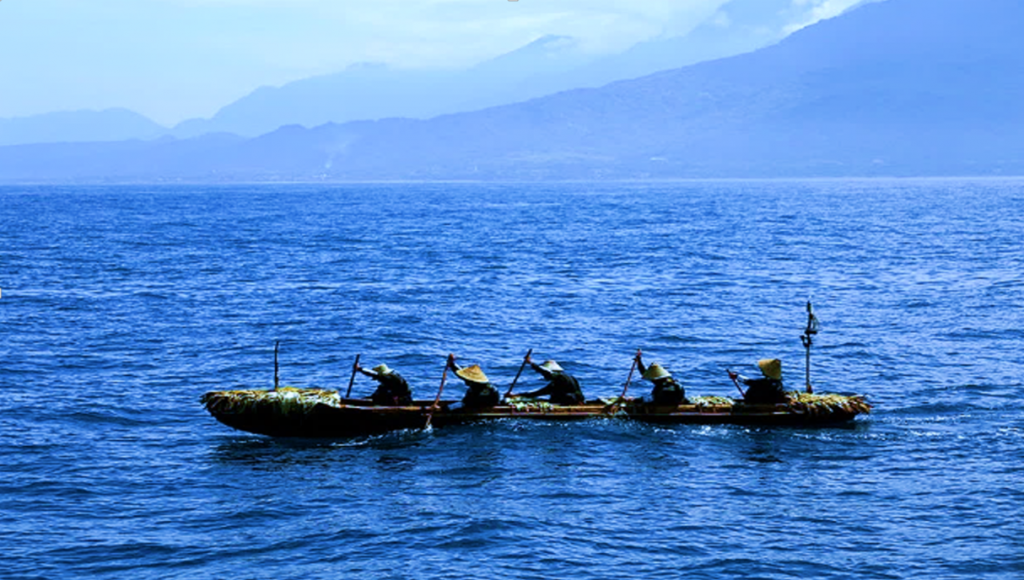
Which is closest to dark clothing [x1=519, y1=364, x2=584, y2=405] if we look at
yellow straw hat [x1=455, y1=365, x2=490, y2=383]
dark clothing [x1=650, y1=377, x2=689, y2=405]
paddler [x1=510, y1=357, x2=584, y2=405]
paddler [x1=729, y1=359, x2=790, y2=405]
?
paddler [x1=510, y1=357, x2=584, y2=405]

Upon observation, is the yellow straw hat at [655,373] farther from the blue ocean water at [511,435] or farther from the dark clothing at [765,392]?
the dark clothing at [765,392]

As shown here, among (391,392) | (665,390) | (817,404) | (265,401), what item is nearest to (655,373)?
(665,390)

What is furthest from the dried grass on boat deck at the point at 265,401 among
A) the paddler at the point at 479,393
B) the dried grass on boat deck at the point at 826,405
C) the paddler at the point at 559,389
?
the dried grass on boat deck at the point at 826,405

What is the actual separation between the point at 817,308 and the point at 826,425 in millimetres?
25873

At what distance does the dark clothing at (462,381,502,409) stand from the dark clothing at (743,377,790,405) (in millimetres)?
6925

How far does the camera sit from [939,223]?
128 meters

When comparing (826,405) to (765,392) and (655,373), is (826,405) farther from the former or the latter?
(655,373)

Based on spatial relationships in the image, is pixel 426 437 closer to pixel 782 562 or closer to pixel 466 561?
pixel 466 561

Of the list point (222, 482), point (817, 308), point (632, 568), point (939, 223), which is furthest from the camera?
point (939, 223)

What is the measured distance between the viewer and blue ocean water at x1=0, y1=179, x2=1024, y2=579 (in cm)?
2489

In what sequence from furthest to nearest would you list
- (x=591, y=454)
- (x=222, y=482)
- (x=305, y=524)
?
(x=591, y=454) → (x=222, y=482) → (x=305, y=524)

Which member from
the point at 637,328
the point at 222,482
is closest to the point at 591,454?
the point at 222,482

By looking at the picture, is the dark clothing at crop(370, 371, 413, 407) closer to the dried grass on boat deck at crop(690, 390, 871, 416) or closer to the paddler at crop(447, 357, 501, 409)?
the paddler at crop(447, 357, 501, 409)

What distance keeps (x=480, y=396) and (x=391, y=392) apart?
2.43 meters
